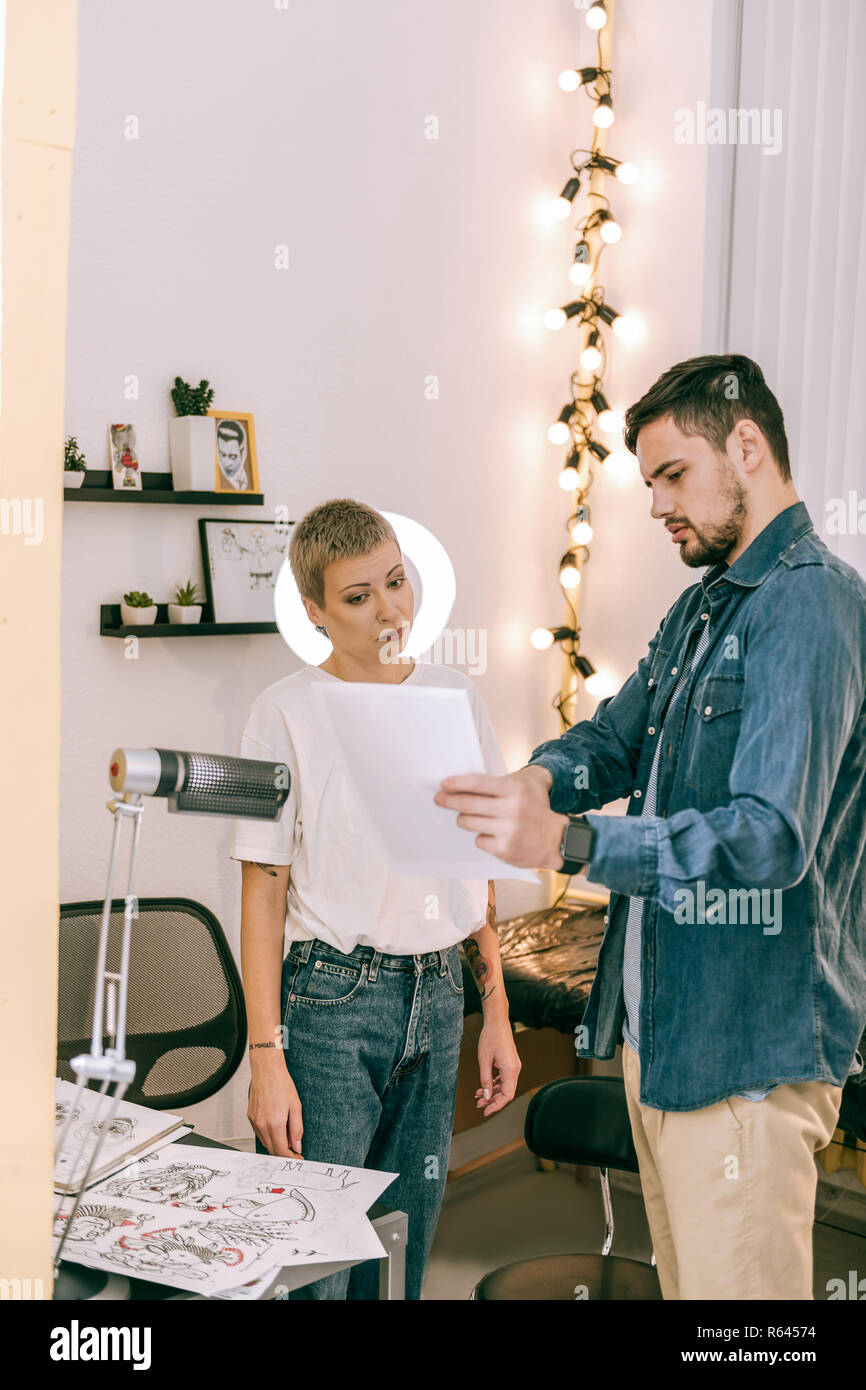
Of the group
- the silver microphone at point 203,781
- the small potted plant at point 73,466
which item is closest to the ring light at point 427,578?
the small potted plant at point 73,466

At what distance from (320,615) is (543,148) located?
2333 millimetres

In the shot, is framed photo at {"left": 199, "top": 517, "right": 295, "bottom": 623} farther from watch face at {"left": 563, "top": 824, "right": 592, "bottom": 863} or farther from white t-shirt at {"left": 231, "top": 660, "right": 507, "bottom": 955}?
watch face at {"left": 563, "top": 824, "right": 592, "bottom": 863}

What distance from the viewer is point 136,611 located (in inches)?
99.8

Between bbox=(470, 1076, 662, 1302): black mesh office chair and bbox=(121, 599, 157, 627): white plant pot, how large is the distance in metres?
1.26

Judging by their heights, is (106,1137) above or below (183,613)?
below

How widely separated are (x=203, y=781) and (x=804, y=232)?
2.81 m

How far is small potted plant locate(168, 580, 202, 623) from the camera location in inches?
103

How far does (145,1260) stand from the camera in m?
1.25

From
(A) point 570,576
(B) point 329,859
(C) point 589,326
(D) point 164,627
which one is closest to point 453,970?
(B) point 329,859

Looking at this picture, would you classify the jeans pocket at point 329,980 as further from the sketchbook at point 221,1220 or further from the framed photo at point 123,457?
the framed photo at point 123,457

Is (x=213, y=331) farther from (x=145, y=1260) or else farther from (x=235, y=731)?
(x=145, y=1260)

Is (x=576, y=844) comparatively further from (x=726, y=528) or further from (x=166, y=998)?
(x=166, y=998)

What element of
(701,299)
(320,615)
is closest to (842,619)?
(320,615)

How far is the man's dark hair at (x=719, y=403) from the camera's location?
1507mm
